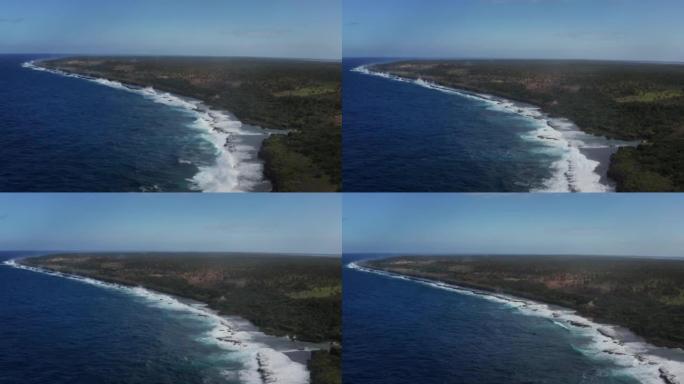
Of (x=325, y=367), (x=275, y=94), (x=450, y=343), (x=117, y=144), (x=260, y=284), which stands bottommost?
(x=325, y=367)

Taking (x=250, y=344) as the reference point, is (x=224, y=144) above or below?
above

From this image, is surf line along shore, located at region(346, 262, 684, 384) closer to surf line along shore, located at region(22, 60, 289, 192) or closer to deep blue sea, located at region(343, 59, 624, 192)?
deep blue sea, located at region(343, 59, 624, 192)

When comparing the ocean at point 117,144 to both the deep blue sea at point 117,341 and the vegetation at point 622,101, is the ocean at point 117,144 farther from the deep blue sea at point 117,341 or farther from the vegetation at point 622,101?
the vegetation at point 622,101

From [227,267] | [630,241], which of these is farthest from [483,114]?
[227,267]

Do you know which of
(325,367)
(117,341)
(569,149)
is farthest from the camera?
(117,341)

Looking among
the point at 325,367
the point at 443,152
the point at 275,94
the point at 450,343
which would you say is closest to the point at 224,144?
the point at 275,94

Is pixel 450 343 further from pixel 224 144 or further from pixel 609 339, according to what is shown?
pixel 224 144

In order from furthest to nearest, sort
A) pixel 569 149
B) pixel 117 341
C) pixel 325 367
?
1. pixel 117 341
2. pixel 569 149
3. pixel 325 367

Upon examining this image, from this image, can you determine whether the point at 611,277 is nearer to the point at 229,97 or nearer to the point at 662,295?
the point at 662,295
